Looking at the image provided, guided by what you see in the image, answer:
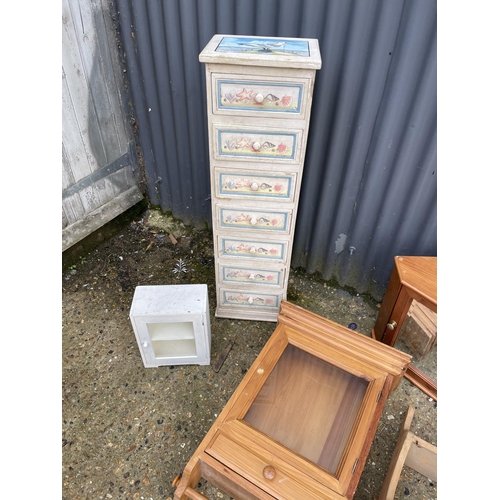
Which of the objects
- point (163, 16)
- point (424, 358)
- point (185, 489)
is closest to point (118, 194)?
point (163, 16)

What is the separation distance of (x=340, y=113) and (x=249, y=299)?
1.24 metres

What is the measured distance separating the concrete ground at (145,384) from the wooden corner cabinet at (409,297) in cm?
7

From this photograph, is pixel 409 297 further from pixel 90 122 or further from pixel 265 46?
pixel 90 122

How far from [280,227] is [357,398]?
3.08 feet

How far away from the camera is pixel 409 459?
196 centimetres

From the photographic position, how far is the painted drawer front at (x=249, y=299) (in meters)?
2.55

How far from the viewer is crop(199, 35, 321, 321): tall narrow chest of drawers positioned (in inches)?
67.6

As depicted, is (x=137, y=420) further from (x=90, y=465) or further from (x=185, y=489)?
(x=185, y=489)

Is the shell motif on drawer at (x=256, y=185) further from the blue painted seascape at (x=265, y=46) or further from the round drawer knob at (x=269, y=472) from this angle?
the round drawer knob at (x=269, y=472)

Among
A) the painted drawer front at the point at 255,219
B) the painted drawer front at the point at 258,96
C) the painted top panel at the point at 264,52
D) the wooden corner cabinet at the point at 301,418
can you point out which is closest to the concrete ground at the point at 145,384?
the wooden corner cabinet at the point at 301,418

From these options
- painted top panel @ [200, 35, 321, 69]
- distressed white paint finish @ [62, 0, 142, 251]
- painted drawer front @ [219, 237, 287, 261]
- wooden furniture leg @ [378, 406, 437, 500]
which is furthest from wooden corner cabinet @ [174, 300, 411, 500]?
distressed white paint finish @ [62, 0, 142, 251]

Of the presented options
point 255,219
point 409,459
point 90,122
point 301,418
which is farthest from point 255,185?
point 409,459

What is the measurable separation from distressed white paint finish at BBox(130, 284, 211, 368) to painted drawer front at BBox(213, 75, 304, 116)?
981mm

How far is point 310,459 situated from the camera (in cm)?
165
